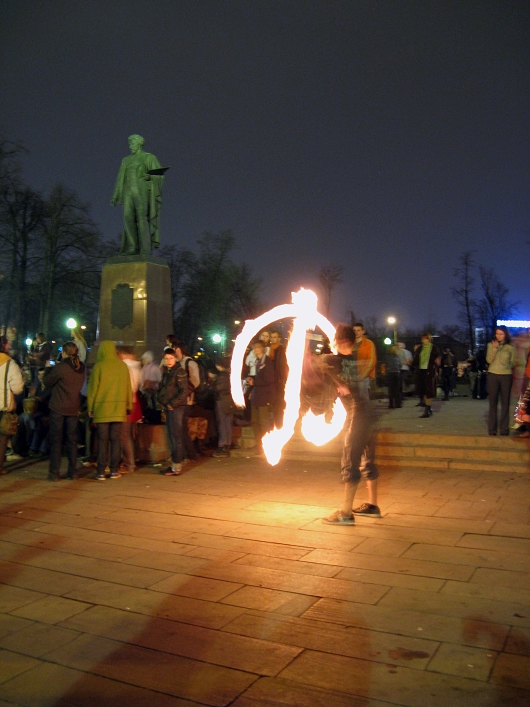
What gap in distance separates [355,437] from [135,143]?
11.3 meters

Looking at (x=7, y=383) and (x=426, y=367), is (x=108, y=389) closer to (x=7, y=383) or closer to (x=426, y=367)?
(x=7, y=383)

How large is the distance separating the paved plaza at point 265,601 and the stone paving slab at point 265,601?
15mm

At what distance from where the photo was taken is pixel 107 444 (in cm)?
1056

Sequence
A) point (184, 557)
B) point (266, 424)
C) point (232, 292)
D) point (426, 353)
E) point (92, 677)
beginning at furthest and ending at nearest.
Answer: point (232, 292), point (426, 353), point (266, 424), point (184, 557), point (92, 677)

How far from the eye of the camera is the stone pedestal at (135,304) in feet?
51.2

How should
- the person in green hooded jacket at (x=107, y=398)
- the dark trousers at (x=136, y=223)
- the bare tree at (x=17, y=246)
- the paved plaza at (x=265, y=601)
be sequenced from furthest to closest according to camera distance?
the bare tree at (x=17, y=246)
the dark trousers at (x=136, y=223)
the person in green hooded jacket at (x=107, y=398)
the paved plaza at (x=265, y=601)

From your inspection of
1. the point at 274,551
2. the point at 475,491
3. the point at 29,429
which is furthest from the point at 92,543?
the point at 29,429

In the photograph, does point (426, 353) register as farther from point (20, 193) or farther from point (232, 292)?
point (232, 292)

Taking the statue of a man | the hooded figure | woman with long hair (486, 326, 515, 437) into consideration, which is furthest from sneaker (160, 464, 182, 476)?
the statue of a man

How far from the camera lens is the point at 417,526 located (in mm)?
7301

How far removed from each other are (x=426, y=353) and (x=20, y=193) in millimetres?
24318

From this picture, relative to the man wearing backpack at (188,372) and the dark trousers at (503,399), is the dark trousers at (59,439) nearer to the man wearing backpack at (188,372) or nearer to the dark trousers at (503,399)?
the man wearing backpack at (188,372)

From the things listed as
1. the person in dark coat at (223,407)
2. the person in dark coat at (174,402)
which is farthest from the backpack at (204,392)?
the person in dark coat at (174,402)

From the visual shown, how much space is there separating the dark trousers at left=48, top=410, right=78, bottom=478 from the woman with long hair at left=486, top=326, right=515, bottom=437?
6.59m
